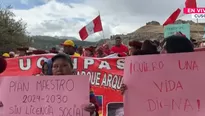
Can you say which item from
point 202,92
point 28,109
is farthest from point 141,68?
point 28,109

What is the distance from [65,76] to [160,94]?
786 millimetres

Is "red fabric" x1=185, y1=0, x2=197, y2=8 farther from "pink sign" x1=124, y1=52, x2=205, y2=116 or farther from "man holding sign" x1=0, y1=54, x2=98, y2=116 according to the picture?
"man holding sign" x1=0, y1=54, x2=98, y2=116

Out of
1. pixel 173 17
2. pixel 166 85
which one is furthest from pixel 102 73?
pixel 173 17

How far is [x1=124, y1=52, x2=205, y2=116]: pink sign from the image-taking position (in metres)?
3.09

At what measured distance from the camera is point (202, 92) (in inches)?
120

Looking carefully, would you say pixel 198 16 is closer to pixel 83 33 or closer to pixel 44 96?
pixel 83 33

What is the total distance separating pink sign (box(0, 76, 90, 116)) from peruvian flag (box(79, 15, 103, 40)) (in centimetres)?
874

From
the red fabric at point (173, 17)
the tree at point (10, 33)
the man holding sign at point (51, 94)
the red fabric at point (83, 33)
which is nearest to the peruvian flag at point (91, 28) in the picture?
the red fabric at point (83, 33)

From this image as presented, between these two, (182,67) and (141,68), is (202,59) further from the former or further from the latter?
(141,68)

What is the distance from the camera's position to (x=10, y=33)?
32.2m

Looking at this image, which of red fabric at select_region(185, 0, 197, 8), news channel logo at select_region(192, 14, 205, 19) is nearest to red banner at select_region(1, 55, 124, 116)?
red fabric at select_region(185, 0, 197, 8)

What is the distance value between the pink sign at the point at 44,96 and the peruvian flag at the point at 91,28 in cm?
874

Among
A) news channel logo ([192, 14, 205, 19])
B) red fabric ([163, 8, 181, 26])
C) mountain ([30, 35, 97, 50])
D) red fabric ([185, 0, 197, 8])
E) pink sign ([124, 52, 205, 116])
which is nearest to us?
pink sign ([124, 52, 205, 116])

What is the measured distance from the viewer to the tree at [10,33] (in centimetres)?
3088
